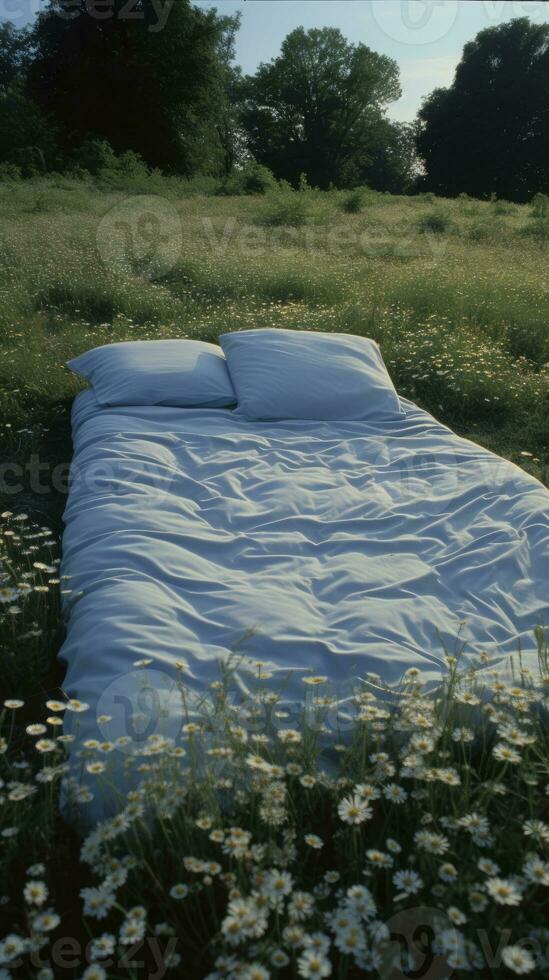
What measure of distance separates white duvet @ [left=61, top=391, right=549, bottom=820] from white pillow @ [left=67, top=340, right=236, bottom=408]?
204 millimetres

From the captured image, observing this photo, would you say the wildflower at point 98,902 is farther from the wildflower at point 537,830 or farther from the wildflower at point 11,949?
the wildflower at point 537,830

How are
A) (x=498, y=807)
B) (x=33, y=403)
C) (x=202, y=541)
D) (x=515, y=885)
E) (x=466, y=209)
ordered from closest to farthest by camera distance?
(x=515, y=885), (x=498, y=807), (x=202, y=541), (x=33, y=403), (x=466, y=209)

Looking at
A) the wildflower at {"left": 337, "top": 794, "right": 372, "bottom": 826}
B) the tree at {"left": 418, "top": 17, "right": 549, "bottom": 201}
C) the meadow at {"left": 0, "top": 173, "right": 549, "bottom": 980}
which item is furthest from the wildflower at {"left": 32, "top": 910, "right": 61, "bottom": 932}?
the tree at {"left": 418, "top": 17, "right": 549, "bottom": 201}

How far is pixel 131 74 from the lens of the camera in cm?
2008

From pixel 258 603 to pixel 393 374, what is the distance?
12.6 ft

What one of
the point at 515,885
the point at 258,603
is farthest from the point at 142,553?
the point at 515,885

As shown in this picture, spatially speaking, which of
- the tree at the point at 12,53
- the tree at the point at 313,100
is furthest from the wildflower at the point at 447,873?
the tree at the point at 313,100

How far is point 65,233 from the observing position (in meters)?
9.26

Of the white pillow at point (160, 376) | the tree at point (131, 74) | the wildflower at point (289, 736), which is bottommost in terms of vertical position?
the wildflower at point (289, 736)

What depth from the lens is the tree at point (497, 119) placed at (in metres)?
25.8

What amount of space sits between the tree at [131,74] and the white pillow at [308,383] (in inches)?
756

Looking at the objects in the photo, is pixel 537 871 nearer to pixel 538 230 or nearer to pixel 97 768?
pixel 97 768

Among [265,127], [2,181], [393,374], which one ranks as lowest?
[393,374]

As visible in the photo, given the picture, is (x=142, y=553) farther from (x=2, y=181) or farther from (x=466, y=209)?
(x=2, y=181)
